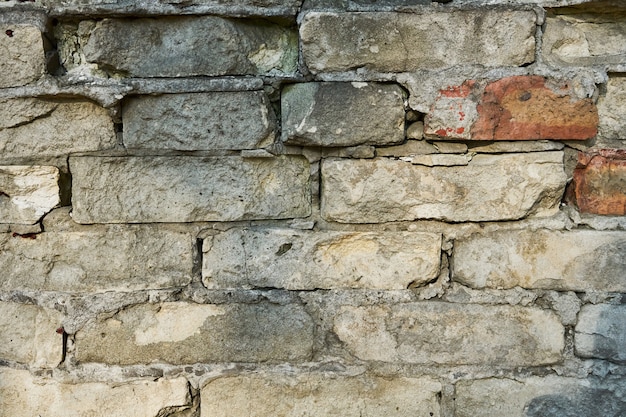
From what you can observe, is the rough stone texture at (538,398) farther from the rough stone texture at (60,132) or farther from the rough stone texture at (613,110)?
the rough stone texture at (60,132)

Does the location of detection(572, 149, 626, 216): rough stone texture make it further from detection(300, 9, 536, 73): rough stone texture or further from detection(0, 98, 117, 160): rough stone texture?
detection(0, 98, 117, 160): rough stone texture

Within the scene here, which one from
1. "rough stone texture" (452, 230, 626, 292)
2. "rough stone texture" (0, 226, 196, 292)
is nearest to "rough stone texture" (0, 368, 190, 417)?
"rough stone texture" (0, 226, 196, 292)

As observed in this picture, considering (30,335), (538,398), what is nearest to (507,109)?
(538,398)

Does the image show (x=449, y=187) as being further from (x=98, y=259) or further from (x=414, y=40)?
(x=98, y=259)

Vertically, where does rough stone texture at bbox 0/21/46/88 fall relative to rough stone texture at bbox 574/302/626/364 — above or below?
above

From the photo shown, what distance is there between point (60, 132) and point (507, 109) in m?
1.13

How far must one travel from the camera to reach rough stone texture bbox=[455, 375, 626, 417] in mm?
1360

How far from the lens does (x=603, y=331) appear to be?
4.42 ft

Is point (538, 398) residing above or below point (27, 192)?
below

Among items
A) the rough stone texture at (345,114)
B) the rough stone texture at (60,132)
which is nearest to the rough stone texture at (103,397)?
the rough stone texture at (60,132)

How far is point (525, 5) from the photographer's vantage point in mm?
1289

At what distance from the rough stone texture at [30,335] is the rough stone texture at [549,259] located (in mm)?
1081

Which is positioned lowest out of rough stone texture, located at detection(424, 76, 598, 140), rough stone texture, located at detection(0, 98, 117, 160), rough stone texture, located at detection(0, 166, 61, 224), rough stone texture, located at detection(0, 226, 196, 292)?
rough stone texture, located at detection(0, 226, 196, 292)

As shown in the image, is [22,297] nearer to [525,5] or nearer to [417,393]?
[417,393]
